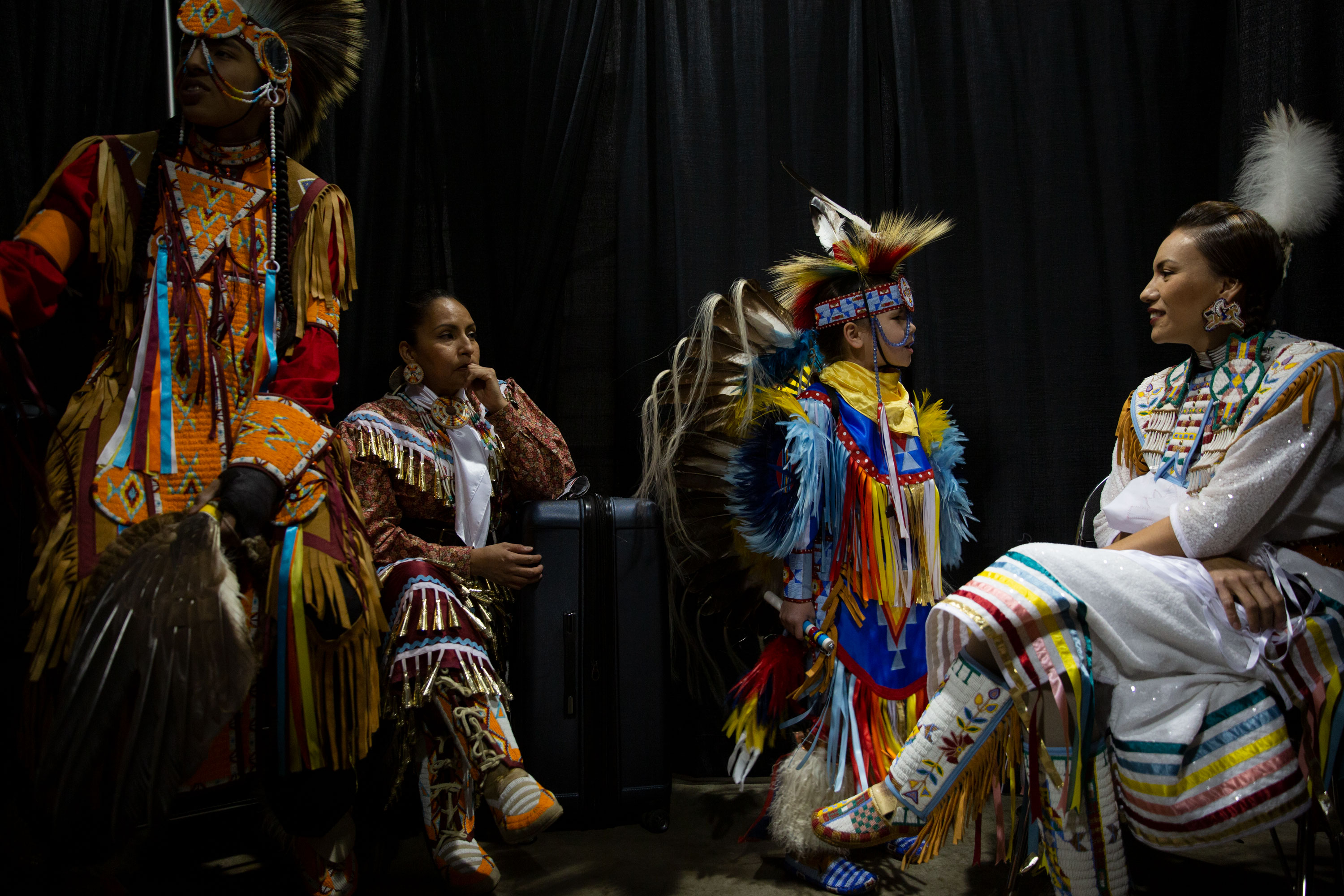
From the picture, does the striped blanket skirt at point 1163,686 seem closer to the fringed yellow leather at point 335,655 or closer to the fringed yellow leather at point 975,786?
the fringed yellow leather at point 975,786

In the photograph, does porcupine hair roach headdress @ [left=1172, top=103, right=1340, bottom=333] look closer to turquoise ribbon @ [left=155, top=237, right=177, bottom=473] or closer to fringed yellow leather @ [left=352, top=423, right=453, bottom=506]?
fringed yellow leather @ [left=352, top=423, right=453, bottom=506]

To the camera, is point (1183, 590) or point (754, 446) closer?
point (1183, 590)

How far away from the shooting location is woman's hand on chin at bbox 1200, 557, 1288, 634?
1.50 meters

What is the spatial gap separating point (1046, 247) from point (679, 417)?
1.37 meters

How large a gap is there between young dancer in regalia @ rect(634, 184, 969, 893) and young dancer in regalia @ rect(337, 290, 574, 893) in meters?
0.47

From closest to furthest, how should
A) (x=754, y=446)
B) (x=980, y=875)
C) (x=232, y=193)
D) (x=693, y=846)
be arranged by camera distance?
1. (x=232, y=193)
2. (x=980, y=875)
3. (x=693, y=846)
4. (x=754, y=446)

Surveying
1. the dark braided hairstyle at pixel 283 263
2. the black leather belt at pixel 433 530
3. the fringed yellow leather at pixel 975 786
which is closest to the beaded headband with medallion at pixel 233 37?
the dark braided hairstyle at pixel 283 263

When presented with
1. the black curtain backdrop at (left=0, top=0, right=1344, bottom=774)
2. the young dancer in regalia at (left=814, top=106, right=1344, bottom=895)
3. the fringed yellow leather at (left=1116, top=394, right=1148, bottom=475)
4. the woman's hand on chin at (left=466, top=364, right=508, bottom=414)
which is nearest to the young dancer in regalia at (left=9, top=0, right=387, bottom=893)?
the woman's hand on chin at (left=466, top=364, right=508, bottom=414)

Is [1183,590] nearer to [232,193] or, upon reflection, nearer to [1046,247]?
[1046,247]

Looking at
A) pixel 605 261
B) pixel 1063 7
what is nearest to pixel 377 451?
pixel 605 261

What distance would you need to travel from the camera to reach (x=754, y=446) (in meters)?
2.36

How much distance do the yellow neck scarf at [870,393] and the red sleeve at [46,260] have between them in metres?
1.72

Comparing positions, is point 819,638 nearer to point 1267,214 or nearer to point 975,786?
point 975,786

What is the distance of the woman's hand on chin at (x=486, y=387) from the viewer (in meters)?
2.36
